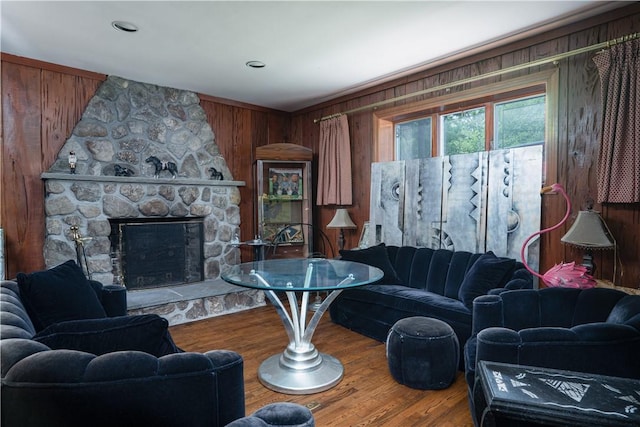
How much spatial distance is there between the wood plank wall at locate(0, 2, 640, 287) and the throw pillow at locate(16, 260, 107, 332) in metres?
1.97

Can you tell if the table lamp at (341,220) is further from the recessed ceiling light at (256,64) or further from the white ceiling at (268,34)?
the recessed ceiling light at (256,64)

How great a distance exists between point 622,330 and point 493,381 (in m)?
0.71

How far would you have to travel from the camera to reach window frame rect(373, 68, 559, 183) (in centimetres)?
281

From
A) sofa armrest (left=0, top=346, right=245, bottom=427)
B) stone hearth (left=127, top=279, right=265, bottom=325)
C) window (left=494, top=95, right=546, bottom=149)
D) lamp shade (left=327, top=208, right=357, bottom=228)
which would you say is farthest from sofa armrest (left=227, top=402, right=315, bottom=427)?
lamp shade (left=327, top=208, right=357, bottom=228)

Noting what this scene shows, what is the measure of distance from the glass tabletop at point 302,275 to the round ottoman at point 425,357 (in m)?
0.44

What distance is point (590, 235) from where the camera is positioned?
93.4 inches

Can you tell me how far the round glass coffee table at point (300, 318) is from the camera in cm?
235

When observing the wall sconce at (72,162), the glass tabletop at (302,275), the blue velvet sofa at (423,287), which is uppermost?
the wall sconce at (72,162)

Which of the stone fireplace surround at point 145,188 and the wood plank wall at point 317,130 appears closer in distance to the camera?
the wood plank wall at point 317,130

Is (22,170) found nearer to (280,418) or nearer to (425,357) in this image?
(280,418)

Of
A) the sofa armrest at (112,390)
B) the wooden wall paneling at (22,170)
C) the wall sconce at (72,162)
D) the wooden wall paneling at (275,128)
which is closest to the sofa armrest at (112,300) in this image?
the sofa armrest at (112,390)

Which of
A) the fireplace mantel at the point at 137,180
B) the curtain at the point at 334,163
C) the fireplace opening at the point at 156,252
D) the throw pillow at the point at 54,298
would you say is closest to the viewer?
the throw pillow at the point at 54,298

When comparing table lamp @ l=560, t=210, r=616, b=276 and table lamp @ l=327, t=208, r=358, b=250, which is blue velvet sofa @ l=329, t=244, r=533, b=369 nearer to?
table lamp @ l=560, t=210, r=616, b=276

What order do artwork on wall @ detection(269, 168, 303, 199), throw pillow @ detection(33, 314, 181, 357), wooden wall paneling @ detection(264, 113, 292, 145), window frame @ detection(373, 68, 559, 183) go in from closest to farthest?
throw pillow @ detection(33, 314, 181, 357) < window frame @ detection(373, 68, 559, 183) < artwork on wall @ detection(269, 168, 303, 199) < wooden wall paneling @ detection(264, 113, 292, 145)
